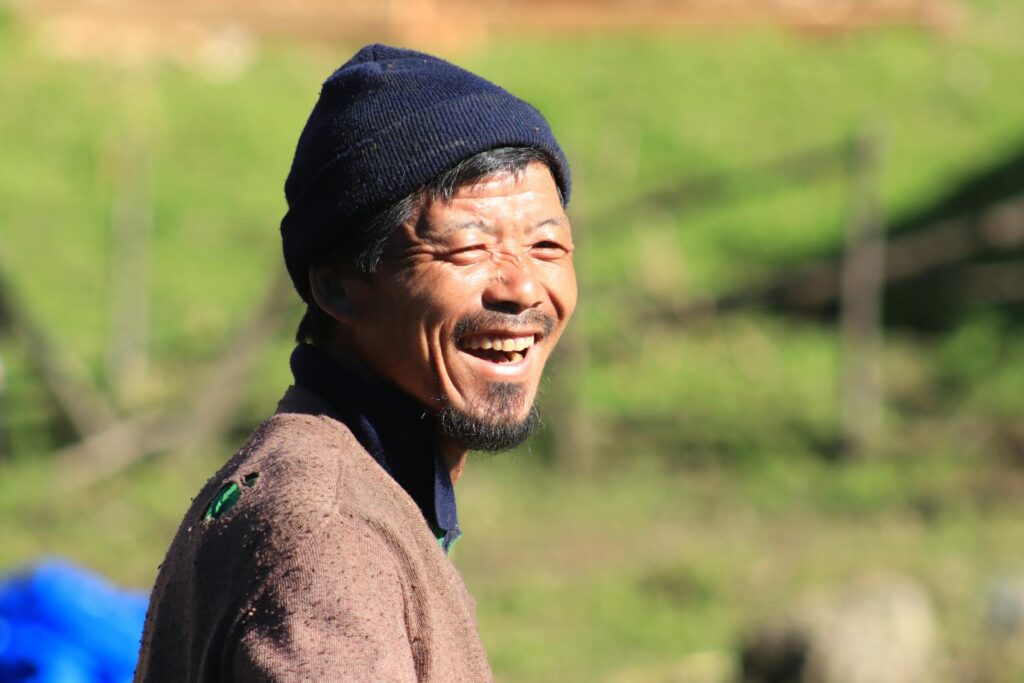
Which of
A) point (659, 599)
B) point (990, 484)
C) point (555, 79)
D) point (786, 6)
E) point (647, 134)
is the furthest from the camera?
point (786, 6)

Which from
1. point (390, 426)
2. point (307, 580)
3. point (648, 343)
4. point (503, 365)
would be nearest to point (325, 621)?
point (307, 580)

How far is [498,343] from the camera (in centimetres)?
179

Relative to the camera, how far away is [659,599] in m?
5.93

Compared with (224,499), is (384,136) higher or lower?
higher

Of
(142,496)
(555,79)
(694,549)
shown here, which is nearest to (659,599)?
(694,549)

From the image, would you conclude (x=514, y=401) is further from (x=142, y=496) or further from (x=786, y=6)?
(x=786, y=6)

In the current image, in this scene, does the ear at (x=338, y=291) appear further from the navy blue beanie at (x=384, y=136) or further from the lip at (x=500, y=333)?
the lip at (x=500, y=333)

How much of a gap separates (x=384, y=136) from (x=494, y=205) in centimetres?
16

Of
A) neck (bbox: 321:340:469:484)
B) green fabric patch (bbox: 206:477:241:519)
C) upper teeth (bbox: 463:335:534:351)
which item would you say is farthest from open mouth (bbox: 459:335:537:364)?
green fabric patch (bbox: 206:477:241:519)

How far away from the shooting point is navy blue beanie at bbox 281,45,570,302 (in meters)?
1.72

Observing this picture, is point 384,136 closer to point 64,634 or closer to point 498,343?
point 498,343

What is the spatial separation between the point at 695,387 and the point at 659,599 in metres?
2.98

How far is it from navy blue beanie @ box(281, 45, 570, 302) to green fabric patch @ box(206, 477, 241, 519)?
1.15 ft

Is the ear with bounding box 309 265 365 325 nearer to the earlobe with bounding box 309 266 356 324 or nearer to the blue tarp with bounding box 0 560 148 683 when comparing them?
the earlobe with bounding box 309 266 356 324
